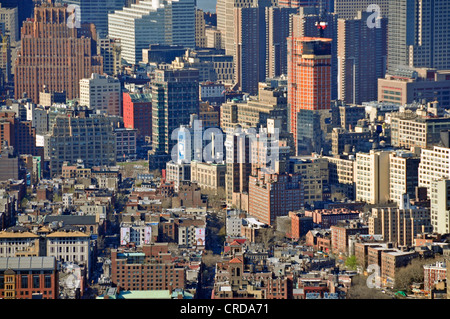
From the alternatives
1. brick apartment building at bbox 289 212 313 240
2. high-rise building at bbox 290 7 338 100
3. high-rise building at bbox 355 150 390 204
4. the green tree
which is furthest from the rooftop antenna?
the green tree

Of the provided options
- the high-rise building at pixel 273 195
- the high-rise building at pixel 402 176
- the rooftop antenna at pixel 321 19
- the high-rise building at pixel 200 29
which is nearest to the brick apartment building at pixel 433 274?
the high-rise building at pixel 273 195

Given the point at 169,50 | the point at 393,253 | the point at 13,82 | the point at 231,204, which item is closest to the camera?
the point at 393,253

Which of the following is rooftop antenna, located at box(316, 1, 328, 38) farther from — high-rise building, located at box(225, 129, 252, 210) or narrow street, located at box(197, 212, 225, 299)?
narrow street, located at box(197, 212, 225, 299)

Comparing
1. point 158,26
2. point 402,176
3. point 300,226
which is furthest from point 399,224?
point 158,26

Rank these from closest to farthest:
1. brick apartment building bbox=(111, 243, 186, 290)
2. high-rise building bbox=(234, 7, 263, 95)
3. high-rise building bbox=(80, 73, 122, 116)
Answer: brick apartment building bbox=(111, 243, 186, 290) < high-rise building bbox=(80, 73, 122, 116) < high-rise building bbox=(234, 7, 263, 95)
